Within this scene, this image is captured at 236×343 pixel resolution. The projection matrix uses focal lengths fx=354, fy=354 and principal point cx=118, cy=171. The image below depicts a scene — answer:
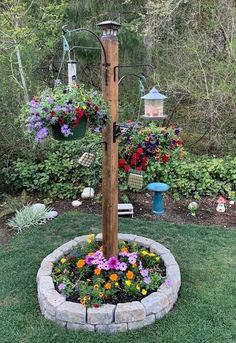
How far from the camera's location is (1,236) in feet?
12.7

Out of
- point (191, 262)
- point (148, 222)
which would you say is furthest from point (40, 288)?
point (148, 222)

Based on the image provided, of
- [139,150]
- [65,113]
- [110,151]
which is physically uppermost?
[65,113]

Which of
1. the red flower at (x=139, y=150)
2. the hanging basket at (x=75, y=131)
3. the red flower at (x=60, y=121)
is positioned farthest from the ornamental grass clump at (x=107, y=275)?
the red flower at (x=60, y=121)

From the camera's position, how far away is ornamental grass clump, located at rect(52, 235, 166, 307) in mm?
2504

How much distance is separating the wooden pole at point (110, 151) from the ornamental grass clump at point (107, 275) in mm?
125

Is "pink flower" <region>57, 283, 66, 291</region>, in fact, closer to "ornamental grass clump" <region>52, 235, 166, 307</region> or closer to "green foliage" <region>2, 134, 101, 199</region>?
"ornamental grass clump" <region>52, 235, 166, 307</region>

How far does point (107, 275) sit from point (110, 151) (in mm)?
942

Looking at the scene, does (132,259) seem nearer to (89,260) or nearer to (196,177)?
(89,260)

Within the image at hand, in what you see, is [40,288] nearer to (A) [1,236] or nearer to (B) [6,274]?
(B) [6,274]

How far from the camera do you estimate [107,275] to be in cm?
267

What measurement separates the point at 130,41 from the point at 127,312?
16.1 feet

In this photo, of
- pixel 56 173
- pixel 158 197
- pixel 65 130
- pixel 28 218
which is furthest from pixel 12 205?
pixel 65 130

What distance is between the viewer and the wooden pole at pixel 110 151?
7.57ft

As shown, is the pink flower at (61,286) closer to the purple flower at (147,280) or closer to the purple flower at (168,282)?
the purple flower at (147,280)
